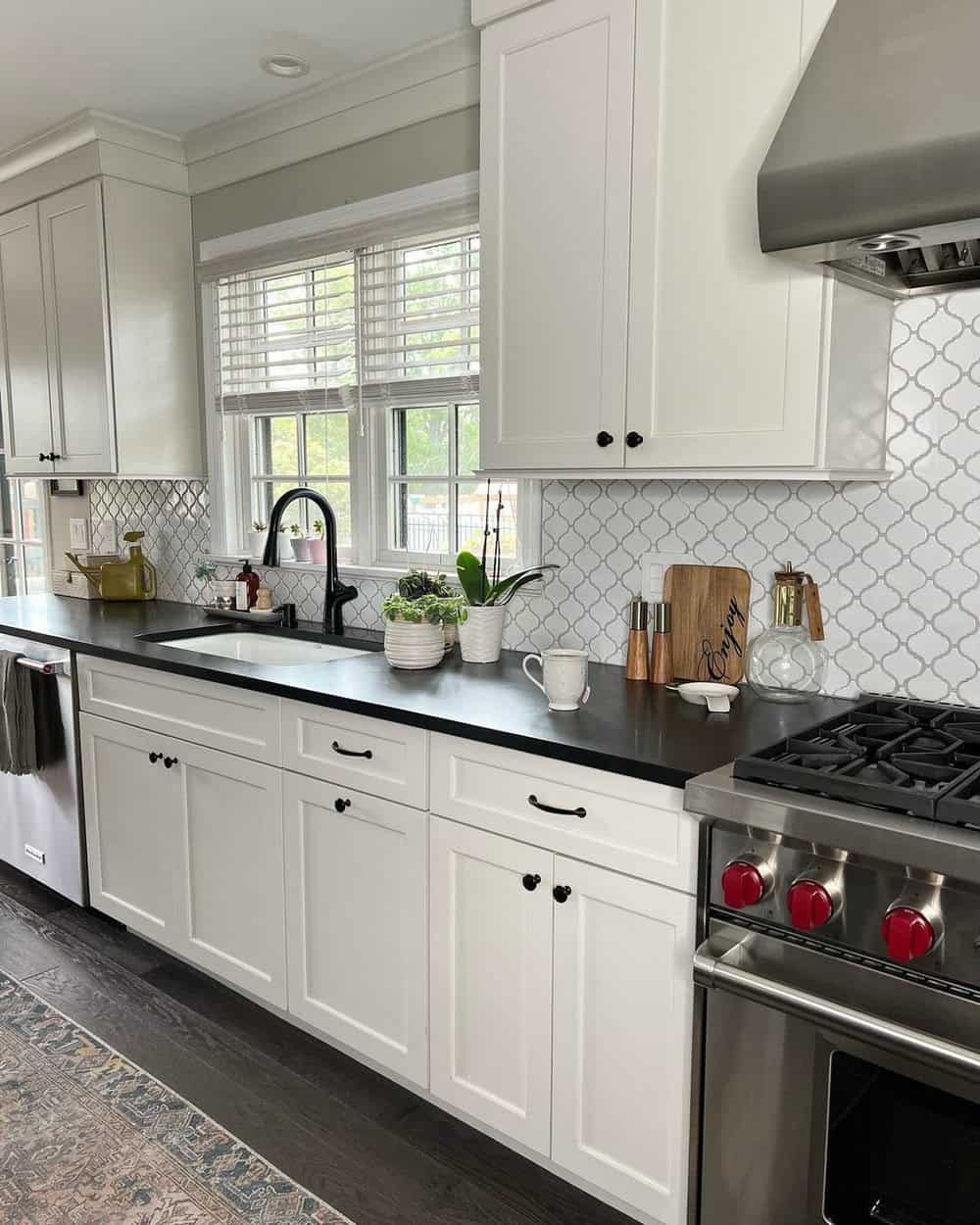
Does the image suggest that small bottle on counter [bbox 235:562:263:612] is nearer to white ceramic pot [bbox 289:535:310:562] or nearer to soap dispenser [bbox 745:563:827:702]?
white ceramic pot [bbox 289:535:310:562]

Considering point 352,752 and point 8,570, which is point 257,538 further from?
point 8,570

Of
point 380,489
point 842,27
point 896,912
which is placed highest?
point 842,27

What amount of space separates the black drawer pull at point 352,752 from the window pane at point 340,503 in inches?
45.5

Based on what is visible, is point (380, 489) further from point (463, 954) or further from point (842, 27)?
point (842, 27)

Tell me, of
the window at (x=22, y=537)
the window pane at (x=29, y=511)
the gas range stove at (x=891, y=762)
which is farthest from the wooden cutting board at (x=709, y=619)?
the window pane at (x=29, y=511)

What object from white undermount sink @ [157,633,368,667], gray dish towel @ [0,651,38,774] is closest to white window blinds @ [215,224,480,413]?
white undermount sink @ [157,633,368,667]

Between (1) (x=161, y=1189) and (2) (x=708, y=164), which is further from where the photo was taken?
(1) (x=161, y=1189)

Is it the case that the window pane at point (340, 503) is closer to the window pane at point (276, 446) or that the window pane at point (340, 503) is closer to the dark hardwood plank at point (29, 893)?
the window pane at point (276, 446)

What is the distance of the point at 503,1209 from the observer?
6.44 feet

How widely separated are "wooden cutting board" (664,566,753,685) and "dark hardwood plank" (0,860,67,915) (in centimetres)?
A: 221

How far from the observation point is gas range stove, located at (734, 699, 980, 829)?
4.72 feet

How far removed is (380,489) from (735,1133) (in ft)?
6.77

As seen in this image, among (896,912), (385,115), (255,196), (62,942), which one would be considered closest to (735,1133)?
(896,912)

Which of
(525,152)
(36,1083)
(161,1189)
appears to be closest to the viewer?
(161,1189)
